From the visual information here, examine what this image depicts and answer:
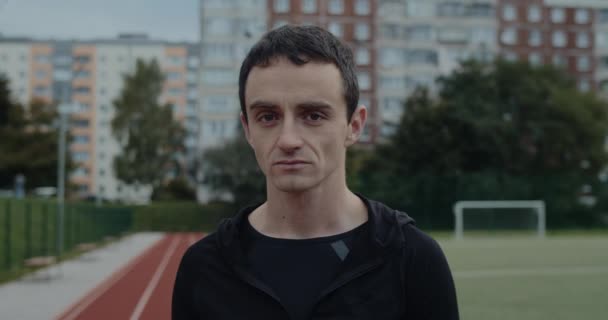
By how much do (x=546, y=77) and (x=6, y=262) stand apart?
3285cm

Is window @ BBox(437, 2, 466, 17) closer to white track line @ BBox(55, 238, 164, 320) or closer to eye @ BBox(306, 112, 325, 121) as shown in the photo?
white track line @ BBox(55, 238, 164, 320)

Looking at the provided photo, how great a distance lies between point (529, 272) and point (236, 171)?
2029 cm

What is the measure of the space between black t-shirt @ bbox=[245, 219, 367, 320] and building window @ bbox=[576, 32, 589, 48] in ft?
189

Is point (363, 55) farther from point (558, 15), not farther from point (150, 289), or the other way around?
point (150, 289)

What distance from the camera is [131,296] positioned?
10516 millimetres

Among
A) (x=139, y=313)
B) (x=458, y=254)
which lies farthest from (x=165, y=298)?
(x=458, y=254)

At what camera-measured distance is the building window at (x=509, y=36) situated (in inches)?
2104

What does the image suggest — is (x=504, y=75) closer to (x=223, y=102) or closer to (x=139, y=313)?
(x=223, y=102)

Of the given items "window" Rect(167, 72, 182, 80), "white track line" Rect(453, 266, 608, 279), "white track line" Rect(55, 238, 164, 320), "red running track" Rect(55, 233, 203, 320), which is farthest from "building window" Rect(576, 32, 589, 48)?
"white track line" Rect(55, 238, 164, 320)

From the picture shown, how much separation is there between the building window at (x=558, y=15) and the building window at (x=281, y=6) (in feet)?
63.9

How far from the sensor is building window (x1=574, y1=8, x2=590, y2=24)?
183ft

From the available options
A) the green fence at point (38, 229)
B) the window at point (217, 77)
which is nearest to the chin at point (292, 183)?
the green fence at point (38, 229)

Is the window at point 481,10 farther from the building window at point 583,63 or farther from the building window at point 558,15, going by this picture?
the building window at point 583,63

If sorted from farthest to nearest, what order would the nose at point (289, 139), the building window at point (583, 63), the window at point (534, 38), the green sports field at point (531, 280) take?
the building window at point (583, 63) → the window at point (534, 38) → the green sports field at point (531, 280) → the nose at point (289, 139)
